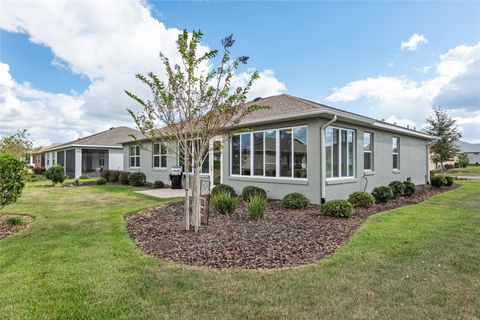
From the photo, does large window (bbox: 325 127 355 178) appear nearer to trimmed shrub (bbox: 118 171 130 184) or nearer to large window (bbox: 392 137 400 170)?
large window (bbox: 392 137 400 170)

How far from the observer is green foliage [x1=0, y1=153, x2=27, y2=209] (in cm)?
635

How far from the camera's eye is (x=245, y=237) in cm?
559

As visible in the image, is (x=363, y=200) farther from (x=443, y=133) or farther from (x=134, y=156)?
(x=443, y=133)

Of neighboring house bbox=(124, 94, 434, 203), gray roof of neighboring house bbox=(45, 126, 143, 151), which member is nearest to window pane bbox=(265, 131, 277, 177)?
neighboring house bbox=(124, 94, 434, 203)

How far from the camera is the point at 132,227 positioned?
645 centimetres

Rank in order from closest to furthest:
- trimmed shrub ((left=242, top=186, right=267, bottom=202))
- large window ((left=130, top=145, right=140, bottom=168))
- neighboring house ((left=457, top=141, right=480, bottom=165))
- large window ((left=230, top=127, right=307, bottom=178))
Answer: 1. large window ((left=230, top=127, right=307, bottom=178))
2. trimmed shrub ((left=242, top=186, right=267, bottom=202))
3. large window ((left=130, top=145, right=140, bottom=168))
4. neighboring house ((left=457, top=141, right=480, bottom=165))

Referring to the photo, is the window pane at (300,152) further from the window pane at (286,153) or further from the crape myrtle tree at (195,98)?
the crape myrtle tree at (195,98)

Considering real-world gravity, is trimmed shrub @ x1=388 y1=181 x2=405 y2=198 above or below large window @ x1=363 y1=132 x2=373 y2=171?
below

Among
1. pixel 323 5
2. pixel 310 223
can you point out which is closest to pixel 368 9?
pixel 323 5

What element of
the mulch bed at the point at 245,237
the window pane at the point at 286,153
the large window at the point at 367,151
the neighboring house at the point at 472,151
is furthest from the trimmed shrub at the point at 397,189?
the neighboring house at the point at 472,151

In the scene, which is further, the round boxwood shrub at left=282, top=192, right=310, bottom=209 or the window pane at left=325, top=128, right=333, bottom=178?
the window pane at left=325, top=128, right=333, bottom=178

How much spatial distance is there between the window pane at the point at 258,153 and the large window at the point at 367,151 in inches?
183

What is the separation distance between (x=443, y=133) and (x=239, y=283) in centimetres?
2882

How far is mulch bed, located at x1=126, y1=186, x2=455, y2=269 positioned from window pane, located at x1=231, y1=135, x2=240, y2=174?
379cm
